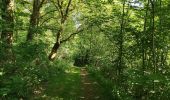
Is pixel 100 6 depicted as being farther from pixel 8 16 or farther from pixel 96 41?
pixel 96 41

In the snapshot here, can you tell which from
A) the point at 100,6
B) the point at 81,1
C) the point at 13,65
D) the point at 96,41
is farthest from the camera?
the point at 96,41

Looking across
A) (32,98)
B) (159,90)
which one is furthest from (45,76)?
(159,90)

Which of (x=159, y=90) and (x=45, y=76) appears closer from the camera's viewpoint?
(x=159, y=90)

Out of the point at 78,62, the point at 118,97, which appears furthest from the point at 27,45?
the point at 78,62

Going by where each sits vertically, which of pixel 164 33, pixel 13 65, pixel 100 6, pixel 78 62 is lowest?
pixel 78 62

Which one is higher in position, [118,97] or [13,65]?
[13,65]

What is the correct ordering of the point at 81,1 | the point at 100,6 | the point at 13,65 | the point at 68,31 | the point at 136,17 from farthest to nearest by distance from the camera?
1. the point at 68,31
2. the point at 81,1
3. the point at 100,6
4. the point at 136,17
5. the point at 13,65

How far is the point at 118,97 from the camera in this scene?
1425 cm

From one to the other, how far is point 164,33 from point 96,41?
33.7 m

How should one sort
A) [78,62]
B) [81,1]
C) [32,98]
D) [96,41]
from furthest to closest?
[78,62]
[96,41]
[81,1]
[32,98]

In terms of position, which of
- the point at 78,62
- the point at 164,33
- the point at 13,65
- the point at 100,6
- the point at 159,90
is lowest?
the point at 78,62

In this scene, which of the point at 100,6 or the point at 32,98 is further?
the point at 100,6

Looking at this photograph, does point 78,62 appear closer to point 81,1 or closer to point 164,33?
point 81,1

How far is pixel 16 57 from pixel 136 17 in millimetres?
10227
